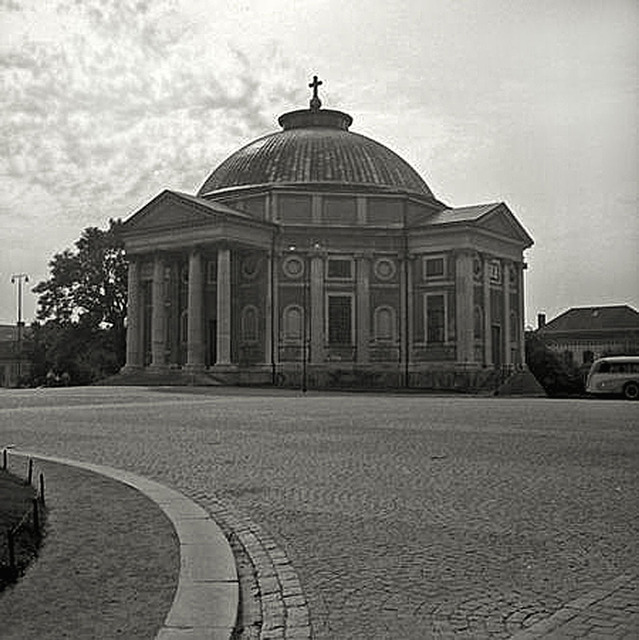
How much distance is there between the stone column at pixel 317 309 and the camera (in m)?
69.4

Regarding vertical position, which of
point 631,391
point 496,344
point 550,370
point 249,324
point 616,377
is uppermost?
point 249,324

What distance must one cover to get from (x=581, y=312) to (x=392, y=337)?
236 feet

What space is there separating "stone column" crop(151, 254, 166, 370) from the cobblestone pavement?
4607cm

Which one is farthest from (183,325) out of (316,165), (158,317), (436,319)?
(436,319)

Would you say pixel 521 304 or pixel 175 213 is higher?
pixel 175 213

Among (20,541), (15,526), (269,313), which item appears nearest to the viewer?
(20,541)

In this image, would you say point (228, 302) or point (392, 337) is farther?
point (392, 337)

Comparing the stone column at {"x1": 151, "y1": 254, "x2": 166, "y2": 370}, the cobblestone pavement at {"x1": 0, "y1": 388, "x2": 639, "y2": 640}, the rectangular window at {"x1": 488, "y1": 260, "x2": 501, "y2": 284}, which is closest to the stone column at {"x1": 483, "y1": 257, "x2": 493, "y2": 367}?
the rectangular window at {"x1": 488, "y1": 260, "x2": 501, "y2": 284}

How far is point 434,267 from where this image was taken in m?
70.7

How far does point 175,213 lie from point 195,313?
7261 millimetres

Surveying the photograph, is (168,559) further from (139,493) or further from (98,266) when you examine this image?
(98,266)

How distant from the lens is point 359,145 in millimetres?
77125

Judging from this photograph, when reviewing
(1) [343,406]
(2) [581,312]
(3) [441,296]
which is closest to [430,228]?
(3) [441,296]

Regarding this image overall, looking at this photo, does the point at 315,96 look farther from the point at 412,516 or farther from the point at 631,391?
the point at 412,516
